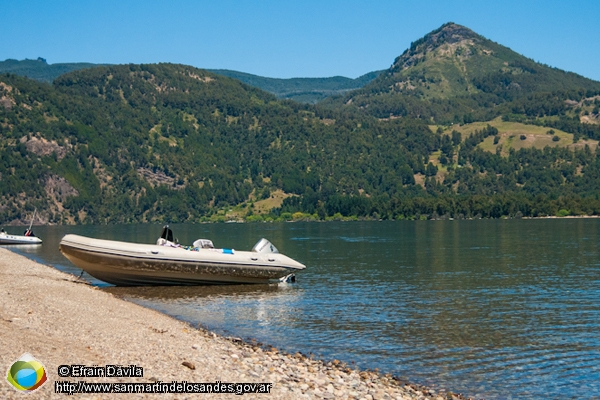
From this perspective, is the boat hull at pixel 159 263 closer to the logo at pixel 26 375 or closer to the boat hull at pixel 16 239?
Result: the logo at pixel 26 375

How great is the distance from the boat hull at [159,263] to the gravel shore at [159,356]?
12398 mm

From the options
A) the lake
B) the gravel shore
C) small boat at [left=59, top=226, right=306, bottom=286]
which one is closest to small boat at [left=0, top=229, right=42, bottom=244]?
the lake

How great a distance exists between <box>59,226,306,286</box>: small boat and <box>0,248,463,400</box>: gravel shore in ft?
40.7

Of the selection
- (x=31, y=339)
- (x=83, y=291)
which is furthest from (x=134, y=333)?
(x=83, y=291)

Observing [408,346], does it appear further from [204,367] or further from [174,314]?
[174,314]

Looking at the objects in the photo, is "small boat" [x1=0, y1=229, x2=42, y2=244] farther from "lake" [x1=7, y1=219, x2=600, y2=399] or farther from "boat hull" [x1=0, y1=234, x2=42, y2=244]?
"lake" [x1=7, y1=219, x2=600, y2=399]

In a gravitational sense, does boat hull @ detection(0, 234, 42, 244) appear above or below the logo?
below

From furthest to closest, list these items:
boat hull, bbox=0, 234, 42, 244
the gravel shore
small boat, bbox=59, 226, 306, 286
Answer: boat hull, bbox=0, 234, 42, 244 < small boat, bbox=59, 226, 306, 286 < the gravel shore

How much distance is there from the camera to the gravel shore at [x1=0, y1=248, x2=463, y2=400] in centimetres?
1753

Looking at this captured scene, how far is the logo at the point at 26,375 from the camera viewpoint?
14.9 m

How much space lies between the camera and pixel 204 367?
769 inches

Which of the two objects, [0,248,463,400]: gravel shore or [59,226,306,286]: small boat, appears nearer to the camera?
[0,248,463,400]: gravel shore

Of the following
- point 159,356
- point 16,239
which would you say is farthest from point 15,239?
point 159,356

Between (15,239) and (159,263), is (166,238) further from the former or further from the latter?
(15,239)
